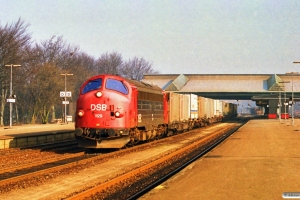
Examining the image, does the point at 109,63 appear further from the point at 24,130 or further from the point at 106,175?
the point at 106,175

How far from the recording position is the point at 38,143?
1093 inches

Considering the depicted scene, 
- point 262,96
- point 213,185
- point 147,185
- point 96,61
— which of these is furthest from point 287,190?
point 96,61

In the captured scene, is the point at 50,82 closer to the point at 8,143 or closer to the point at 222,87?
the point at 8,143

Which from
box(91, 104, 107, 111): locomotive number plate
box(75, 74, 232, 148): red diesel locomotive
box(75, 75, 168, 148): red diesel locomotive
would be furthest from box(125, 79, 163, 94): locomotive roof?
box(91, 104, 107, 111): locomotive number plate

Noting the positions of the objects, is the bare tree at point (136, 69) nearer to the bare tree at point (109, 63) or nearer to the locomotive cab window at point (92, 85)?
the bare tree at point (109, 63)

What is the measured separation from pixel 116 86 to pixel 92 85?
3.96ft

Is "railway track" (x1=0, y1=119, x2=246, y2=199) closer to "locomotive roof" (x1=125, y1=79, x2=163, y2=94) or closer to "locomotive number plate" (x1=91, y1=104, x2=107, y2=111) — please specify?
"locomotive number plate" (x1=91, y1=104, x2=107, y2=111)

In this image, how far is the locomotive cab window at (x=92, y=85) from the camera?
20.2 metres

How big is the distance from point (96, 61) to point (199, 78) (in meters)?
27.5

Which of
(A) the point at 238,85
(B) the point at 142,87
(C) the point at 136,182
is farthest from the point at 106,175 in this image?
(A) the point at 238,85

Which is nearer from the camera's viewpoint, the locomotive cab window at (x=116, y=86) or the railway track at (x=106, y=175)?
the railway track at (x=106, y=175)

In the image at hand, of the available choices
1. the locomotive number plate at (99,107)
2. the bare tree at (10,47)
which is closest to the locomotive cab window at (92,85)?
the locomotive number plate at (99,107)

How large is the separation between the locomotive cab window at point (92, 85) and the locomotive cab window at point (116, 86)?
15.8 inches

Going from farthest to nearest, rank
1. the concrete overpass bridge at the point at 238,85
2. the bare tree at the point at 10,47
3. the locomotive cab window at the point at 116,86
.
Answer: the concrete overpass bridge at the point at 238,85 → the bare tree at the point at 10,47 → the locomotive cab window at the point at 116,86
